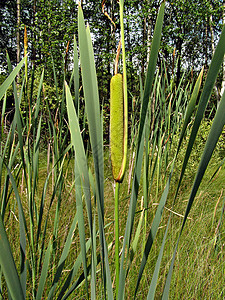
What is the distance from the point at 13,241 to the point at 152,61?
3.08 ft

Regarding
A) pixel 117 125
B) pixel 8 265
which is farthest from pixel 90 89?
pixel 8 265

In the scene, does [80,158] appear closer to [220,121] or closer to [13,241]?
[220,121]

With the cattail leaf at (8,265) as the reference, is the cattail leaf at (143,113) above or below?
above

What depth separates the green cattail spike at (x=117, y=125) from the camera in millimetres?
245

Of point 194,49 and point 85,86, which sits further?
point 194,49

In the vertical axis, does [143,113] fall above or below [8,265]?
above

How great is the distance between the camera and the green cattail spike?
25 cm

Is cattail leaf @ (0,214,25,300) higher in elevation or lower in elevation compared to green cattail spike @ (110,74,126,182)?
lower

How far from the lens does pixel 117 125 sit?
25 cm

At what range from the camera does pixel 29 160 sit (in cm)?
60

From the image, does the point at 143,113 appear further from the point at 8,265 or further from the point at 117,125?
the point at 8,265

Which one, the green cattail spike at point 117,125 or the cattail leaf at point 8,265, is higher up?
the green cattail spike at point 117,125

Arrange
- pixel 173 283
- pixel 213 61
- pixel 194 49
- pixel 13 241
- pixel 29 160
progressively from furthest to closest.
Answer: pixel 194 49
pixel 13 241
pixel 173 283
pixel 29 160
pixel 213 61

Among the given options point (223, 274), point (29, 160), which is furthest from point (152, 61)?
point (223, 274)
